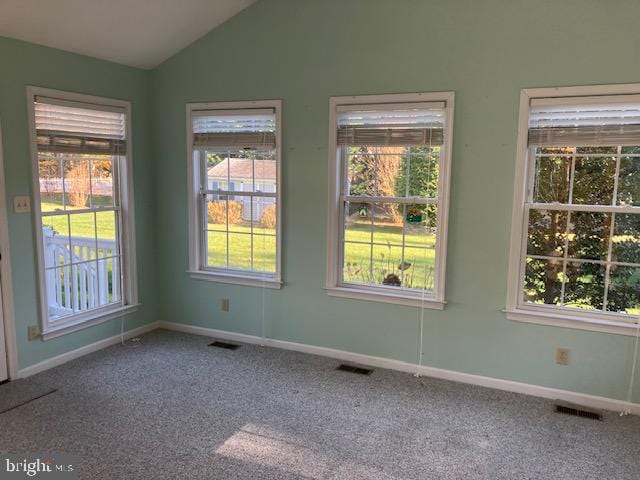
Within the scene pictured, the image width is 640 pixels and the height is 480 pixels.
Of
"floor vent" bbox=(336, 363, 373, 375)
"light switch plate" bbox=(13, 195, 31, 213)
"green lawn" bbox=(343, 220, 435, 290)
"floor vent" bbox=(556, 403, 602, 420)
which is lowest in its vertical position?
"floor vent" bbox=(556, 403, 602, 420)

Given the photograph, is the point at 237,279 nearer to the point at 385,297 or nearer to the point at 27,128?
the point at 385,297

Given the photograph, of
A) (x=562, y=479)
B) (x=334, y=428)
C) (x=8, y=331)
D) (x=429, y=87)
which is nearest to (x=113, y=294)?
(x=8, y=331)

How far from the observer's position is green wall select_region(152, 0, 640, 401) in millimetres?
3229

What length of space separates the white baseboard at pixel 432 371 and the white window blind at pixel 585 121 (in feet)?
5.49

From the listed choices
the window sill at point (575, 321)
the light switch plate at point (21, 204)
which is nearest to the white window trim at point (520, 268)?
the window sill at point (575, 321)

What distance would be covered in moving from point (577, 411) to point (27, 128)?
4.18m

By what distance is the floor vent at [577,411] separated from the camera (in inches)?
126

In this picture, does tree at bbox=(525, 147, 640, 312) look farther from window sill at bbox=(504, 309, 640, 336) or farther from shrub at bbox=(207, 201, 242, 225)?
shrub at bbox=(207, 201, 242, 225)

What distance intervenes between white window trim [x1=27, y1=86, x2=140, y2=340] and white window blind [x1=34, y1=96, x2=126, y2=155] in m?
0.05

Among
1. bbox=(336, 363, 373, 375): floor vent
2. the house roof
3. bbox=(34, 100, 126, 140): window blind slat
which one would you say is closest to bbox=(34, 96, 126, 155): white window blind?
bbox=(34, 100, 126, 140): window blind slat

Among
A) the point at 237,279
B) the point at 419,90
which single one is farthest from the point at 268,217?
the point at 419,90

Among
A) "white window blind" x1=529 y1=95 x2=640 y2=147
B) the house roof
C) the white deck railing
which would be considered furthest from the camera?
the house roof

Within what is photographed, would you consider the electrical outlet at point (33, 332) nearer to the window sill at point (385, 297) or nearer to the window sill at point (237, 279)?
the window sill at point (237, 279)

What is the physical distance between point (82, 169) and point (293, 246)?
1.79 meters
